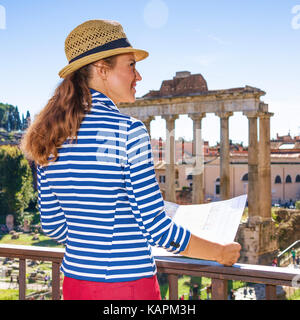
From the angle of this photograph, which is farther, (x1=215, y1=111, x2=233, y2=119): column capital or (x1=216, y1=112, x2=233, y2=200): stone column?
(x1=216, y1=112, x2=233, y2=200): stone column

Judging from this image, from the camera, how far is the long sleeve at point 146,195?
1561 millimetres

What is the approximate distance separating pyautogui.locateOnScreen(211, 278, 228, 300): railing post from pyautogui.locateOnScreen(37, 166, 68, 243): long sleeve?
77 centimetres

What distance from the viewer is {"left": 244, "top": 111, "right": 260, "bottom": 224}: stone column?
1680 cm

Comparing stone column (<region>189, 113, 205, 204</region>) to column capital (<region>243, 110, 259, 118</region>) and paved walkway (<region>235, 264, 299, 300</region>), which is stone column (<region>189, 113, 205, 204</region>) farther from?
paved walkway (<region>235, 264, 299, 300</region>)

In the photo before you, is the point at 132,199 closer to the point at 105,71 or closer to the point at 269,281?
the point at 105,71

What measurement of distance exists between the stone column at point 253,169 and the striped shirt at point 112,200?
1569cm

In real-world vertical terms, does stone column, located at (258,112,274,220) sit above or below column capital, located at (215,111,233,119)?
below

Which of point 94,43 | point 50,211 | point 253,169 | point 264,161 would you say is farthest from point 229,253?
point 264,161

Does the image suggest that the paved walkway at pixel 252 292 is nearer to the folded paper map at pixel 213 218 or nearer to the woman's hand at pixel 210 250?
the folded paper map at pixel 213 218

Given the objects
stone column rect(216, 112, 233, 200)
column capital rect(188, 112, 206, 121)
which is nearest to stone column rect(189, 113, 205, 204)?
column capital rect(188, 112, 206, 121)

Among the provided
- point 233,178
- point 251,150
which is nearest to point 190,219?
point 251,150

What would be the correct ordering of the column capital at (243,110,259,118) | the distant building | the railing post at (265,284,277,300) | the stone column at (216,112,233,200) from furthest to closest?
1. the distant building
2. the stone column at (216,112,233,200)
3. the column capital at (243,110,259,118)
4. the railing post at (265,284,277,300)

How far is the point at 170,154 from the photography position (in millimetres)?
19266
